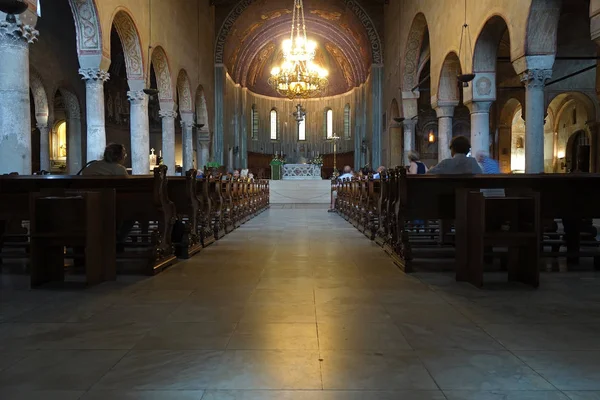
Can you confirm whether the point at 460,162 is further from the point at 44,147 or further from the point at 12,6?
the point at 44,147

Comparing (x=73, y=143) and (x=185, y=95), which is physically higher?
(x=185, y=95)

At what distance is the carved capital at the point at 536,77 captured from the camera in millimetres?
9695

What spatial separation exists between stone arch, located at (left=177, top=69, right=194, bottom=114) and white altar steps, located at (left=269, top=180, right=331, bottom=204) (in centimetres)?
491

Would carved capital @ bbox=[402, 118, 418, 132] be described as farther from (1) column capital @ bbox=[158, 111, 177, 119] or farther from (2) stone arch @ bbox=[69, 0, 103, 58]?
(2) stone arch @ bbox=[69, 0, 103, 58]

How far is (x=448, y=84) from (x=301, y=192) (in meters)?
8.16

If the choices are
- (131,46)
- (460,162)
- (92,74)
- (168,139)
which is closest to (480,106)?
(460,162)

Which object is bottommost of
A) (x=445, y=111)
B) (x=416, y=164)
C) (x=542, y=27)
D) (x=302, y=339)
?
(x=302, y=339)

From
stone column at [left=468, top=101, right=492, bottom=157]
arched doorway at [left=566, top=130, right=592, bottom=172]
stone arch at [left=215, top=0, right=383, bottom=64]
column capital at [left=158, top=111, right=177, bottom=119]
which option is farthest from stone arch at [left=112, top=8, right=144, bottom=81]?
arched doorway at [left=566, top=130, right=592, bottom=172]

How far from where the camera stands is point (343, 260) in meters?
5.82

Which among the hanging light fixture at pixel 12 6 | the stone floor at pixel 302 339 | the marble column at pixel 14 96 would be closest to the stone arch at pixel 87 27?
the marble column at pixel 14 96

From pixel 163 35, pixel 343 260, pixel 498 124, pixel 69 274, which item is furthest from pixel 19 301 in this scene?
pixel 498 124

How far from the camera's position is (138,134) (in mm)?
14336

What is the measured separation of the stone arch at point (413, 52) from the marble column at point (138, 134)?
33.4 feet

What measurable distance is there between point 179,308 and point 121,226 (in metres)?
2.85
